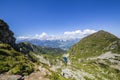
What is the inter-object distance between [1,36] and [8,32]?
20886 mm

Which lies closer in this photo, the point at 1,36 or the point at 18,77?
the point at 18,77

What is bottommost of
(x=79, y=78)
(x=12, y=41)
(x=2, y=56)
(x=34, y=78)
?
(x=79, y=78)

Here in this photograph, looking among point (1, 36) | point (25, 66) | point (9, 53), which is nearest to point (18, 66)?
point (25, 66)

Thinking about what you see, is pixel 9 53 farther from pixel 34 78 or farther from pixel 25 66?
pixel 34 78

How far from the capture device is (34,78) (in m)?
95.1

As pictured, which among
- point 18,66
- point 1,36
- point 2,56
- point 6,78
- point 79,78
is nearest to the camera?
point 6,78

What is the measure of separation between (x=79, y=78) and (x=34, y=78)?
347ft

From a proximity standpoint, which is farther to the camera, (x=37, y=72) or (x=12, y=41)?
(x=12, y=41)

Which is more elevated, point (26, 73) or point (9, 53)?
point (9, 53)

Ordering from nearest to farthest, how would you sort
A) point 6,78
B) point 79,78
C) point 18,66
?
point 6,78 < point 18,66 < point 79,78

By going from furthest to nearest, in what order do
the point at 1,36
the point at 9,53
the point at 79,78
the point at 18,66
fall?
the point at 79,78 → the point at 1,36 → the point at 9,53 → the point at 18,66

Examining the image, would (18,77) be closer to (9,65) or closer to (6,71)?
(6,71)

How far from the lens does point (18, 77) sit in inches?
3622

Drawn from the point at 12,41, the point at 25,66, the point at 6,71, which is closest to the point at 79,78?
the point at 12,41
